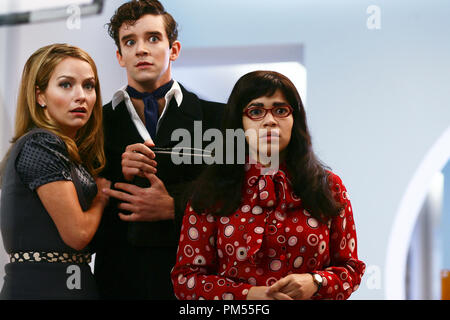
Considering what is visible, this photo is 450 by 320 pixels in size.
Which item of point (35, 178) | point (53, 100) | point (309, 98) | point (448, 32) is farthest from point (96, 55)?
point (448, 32)

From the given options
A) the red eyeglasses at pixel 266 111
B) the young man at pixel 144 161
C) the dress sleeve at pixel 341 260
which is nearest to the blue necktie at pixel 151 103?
the young man at pixel 144 161

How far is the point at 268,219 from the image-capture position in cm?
181

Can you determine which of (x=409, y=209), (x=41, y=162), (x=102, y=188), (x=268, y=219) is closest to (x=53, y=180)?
(x=41, y=162)

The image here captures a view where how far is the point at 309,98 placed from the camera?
2238 mm

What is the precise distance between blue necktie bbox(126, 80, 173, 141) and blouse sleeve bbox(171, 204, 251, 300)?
16.1 inches

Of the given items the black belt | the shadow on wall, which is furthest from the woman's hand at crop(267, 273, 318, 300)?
the black belt

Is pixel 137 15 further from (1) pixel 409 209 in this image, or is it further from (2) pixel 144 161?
(1) pixel 409 209

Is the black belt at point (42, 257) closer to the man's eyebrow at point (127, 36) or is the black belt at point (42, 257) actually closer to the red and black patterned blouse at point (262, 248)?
the red and black patterned blouse at point (262, 248)

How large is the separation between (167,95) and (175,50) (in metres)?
0.17

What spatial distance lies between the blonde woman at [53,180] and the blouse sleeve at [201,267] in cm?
36

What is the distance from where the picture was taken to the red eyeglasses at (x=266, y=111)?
6.20ft

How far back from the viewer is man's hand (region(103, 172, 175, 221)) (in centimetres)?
208

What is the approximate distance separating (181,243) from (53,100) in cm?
68

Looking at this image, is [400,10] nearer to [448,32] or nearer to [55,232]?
[448,32]
